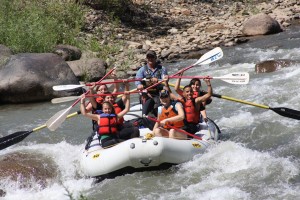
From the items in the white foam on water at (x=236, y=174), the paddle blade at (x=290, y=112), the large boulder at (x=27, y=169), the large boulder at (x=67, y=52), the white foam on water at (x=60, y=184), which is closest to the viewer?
the white foam on water at (x=236, y=174)

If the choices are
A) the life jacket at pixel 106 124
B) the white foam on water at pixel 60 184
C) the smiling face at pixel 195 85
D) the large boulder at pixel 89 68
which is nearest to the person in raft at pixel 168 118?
the life jacket at pixel 106 124

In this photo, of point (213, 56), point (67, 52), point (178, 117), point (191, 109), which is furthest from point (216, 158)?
point (67, 52)

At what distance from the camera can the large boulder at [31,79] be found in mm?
10500

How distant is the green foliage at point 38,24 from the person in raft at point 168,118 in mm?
5838

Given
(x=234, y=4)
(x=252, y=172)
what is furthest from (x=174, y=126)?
(x=234, y=4)

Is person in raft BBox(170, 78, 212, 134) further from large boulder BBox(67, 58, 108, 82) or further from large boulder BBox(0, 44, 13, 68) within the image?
large boulder BBox(0, 44, 13, 68)

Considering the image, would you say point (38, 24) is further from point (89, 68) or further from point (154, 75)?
point (154, 75)

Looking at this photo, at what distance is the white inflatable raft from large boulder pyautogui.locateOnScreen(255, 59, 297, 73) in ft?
15.8

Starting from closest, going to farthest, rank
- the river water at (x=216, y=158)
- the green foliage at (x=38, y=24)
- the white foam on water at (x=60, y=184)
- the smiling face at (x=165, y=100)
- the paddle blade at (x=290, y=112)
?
1. the river water at (x=216, y=158)
2. the white foam on water at (x=60, y=184)
3. the smiling face at (x=165, y=100)
4. the paddle blade at (x=290, y=112)
5. the green foliage at (x=38, y=24)

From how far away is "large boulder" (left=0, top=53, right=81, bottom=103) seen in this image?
1050 centimetres

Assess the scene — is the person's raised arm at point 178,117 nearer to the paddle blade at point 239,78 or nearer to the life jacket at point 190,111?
the life jacket at point 190,111

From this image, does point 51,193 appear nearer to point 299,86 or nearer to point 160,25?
point 299,86

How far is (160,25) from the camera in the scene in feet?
54.9

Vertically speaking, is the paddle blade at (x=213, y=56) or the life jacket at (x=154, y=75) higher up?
the paddle blade at (x=213, y=56)
